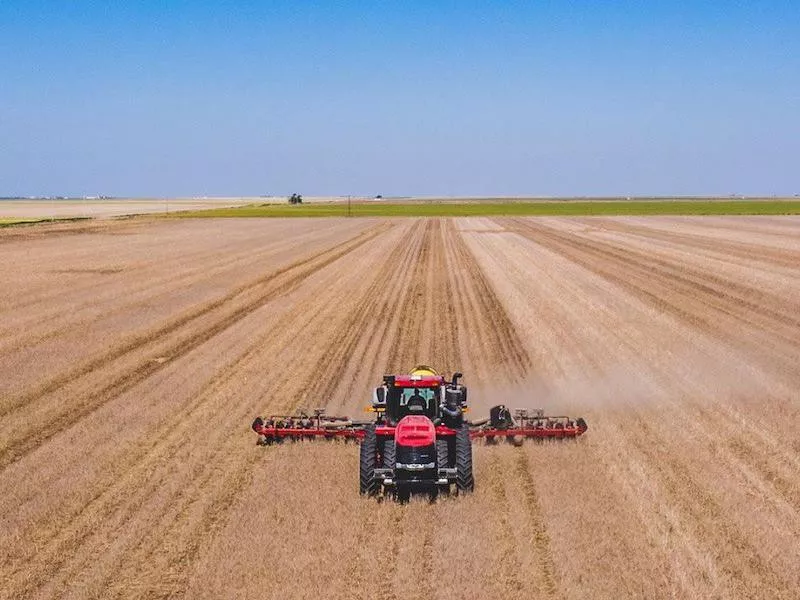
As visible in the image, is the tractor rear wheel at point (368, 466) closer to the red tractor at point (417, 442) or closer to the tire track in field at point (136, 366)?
the red tractor at point (417, 442)

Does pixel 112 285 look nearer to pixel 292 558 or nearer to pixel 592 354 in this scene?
pixel 592 354

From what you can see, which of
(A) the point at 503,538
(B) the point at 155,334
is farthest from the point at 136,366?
(A) the point at 503,538

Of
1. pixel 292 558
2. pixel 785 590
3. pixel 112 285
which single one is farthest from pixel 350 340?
pixel 112 285

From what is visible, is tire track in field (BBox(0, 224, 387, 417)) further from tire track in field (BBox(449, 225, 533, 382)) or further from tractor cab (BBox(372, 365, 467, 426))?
tire track in field (BBox(449, 225, 533, 382))

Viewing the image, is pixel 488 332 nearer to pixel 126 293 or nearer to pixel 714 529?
pixel 714 529

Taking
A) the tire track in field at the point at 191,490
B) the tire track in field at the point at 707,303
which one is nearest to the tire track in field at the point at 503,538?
the tire track in field at the point at 191,490

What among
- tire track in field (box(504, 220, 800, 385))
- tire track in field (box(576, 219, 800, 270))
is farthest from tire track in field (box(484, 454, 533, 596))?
tire track in field (box(576, 219, 800, 270))
